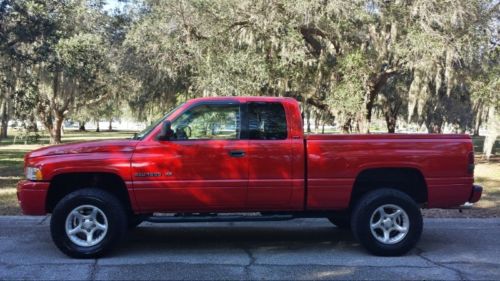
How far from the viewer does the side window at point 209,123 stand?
686cm

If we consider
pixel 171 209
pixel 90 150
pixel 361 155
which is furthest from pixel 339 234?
pixel 90 150

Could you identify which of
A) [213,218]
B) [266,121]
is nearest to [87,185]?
[213,218]

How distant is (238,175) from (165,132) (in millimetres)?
1013

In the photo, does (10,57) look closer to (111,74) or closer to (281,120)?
(281,120)

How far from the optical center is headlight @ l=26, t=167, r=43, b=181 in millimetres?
6594

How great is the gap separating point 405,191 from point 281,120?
1.96m

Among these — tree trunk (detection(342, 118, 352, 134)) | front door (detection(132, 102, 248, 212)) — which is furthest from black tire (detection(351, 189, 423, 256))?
tree trunk (detection(342, 118, 352, 134))

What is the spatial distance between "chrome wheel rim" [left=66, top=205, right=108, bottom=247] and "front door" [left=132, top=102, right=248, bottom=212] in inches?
20.8

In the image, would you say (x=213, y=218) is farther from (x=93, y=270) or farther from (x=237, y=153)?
(x=93, y=270)

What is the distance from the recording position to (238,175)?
22.0 feet

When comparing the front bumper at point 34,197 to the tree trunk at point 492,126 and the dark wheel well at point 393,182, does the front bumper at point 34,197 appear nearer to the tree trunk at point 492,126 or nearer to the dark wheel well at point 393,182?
the dark wheel well at point 393,182

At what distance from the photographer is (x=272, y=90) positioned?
62.8ft

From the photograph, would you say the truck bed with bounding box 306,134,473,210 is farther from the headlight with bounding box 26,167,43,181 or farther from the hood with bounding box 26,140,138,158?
the headlight with bounding box 26,167,43,181

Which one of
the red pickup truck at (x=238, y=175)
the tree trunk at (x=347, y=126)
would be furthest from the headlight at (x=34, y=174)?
the tree trunk at (x=347, y=126)
